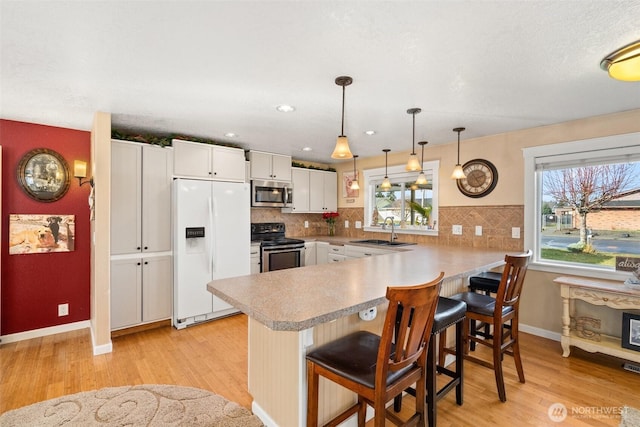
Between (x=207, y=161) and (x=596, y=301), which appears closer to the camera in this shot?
(x=596, y=301)

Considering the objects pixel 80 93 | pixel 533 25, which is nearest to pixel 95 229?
pixel 80 93

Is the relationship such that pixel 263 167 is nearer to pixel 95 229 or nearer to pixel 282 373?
pixel 95 229

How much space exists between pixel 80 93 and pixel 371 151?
11.4ft

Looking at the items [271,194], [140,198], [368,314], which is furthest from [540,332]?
[140,198]

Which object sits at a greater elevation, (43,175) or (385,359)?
(43,175)

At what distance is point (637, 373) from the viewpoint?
248cm

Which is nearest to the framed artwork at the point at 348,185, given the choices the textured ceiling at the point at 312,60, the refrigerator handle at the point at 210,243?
the textured ceiling at the point at 312,60

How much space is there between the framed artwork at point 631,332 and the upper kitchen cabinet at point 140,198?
4548mm

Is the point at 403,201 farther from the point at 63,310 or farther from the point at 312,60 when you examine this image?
the point at 63,310

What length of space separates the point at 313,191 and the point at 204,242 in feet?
7.29

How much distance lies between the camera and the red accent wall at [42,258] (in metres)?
3.01

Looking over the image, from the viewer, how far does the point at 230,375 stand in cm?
245

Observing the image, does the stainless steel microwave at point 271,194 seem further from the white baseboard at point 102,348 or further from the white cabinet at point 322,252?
the white baseboard at point 102,348

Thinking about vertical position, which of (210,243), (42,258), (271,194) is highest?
(271,194)
